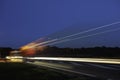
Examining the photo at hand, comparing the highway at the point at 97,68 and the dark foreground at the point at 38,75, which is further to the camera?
the highway at the point at 97,68

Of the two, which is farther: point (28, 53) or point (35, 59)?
point (28, 53)

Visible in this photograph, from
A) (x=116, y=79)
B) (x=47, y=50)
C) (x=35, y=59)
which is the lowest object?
(x=116, y=79)

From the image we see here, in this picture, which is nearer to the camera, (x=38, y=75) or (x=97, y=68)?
(x=38, y=75)

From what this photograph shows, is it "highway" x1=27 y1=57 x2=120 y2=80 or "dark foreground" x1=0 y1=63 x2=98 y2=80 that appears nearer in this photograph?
"dark foreground" x1=0 y1=63 x2=98 y2=80

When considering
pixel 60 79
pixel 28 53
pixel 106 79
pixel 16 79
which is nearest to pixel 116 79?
pixel 106 79

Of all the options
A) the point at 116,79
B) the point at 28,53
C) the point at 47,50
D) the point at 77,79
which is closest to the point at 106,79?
the point at 116,79

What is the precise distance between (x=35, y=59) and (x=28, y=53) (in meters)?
15.0

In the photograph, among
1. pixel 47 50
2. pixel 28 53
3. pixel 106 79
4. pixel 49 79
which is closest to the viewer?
pixel 106 79

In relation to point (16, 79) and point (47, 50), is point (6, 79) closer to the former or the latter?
point (16, 79)

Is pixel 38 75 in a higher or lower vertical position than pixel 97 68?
lower

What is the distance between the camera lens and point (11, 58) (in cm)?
4884

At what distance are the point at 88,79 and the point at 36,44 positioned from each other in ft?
118

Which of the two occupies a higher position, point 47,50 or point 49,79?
point 47,50

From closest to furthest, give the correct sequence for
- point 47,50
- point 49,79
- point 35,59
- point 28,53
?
point 49,79, point 35,59, point 28,53, point 47,50
